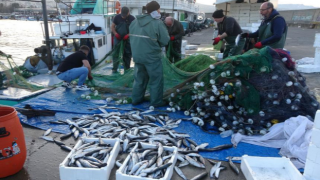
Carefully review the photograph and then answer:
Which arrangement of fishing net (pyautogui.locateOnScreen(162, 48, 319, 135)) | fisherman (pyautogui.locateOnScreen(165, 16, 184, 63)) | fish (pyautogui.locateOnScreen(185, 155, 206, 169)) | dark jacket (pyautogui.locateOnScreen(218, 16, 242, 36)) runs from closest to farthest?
fish (pyautogui.locateOnScreen(185, 155, 206, 169)) → fishing net (pyautogui.locateOnScreen(162, 48, 319, 135)) → dark jacket (pyautogui.locateOnScreen(218, 16, 242, 36)) → fisherman (pyautogui.locateOnScreen(165, 16, 184, 63))

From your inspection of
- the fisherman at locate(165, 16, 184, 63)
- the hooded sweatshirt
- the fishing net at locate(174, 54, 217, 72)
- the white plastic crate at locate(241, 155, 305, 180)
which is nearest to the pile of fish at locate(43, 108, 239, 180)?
the white plastic crate at locate(241, 155, 305, 180)

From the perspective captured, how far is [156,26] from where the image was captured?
5.57m

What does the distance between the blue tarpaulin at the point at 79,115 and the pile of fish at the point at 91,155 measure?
1.26 meters

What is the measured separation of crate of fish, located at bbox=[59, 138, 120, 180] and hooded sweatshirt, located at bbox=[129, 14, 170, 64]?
2415 millimetres

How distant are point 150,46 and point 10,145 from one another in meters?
3.47

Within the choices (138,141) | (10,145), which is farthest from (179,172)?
(10,145)

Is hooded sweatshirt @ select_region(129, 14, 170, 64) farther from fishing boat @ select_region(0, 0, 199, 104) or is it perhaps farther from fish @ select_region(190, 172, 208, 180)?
fishing boat @ select_region(0, 0, 199, 104)

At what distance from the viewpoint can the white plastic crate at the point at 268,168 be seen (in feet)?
11.0

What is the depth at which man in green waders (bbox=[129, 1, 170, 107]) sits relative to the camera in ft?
18.2

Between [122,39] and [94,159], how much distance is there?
610 cm

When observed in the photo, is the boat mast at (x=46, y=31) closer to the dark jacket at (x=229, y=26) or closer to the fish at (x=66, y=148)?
the dark jacket at (x=229, y=26)

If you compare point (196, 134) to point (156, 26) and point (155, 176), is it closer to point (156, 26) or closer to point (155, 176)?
point (155, 176)

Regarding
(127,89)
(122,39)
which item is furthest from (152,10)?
(122,39)

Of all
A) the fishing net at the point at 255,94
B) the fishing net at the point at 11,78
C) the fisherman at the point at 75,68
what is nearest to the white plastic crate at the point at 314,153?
the fishing net at the point at 255,94
